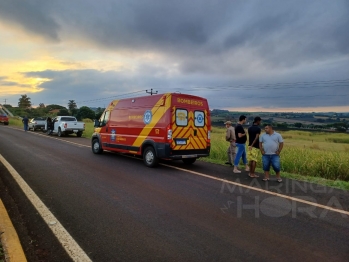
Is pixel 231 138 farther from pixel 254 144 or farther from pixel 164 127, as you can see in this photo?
pixel 164 127

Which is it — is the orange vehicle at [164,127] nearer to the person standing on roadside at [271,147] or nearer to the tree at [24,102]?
the person standing on roadside at [271,147]

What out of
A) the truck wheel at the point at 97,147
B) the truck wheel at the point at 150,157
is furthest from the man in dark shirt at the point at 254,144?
the truck wheel at the point at 97,147

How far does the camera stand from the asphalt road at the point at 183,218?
3.31m

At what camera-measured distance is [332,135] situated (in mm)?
47062

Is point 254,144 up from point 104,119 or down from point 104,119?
down

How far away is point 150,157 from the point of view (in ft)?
29.4

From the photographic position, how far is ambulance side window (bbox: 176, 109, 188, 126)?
8.61 metres

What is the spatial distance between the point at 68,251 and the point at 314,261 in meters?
2.96

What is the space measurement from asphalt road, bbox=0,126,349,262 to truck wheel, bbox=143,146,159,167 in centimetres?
121

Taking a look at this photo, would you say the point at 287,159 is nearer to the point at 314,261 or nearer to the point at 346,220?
the point at 346,220

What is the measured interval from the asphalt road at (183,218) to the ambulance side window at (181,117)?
75.1 inches

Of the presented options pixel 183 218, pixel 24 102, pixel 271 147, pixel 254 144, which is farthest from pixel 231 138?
pixel 24 102

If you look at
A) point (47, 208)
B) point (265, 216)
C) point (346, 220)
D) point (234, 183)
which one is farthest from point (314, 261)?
point (47, 208)

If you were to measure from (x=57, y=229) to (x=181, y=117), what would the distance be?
5560mm
